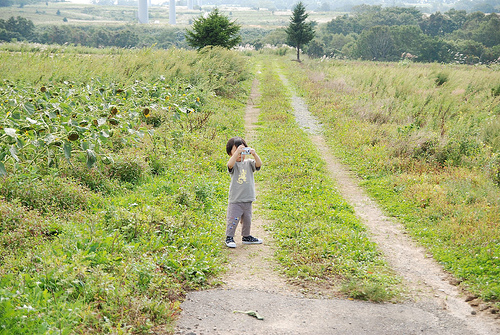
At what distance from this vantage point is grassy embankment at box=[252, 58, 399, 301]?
4.79 meters

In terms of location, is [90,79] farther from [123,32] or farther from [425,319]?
[123,32]

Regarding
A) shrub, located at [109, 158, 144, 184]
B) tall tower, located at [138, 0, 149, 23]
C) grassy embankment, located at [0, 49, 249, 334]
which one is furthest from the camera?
tall tower, located at [138, 0, 149, 23]

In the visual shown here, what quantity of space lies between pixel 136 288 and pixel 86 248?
2.62ft

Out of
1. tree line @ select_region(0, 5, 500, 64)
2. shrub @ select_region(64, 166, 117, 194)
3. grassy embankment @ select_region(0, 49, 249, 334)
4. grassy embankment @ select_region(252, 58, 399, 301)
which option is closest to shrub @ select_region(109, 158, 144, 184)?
grassy embankment @ select_region(0, 49, 249, 334)

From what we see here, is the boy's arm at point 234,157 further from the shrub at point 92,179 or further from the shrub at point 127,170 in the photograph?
the shrub at point 127,170

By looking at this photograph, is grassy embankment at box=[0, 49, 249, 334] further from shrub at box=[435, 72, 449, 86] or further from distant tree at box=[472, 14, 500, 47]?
distant tree at box=[472, 14, 500, 47]

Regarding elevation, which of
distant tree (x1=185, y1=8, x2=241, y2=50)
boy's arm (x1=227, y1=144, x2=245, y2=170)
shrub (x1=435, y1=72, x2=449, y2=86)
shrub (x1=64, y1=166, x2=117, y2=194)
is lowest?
shrub (x1=64, y1=166, x2=117, y2=194)

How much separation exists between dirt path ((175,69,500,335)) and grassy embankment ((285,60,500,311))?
0.39 meters

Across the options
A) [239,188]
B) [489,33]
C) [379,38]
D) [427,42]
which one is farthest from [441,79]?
[489,33]

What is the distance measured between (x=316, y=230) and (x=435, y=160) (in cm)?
475

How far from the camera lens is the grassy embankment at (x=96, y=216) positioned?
360 cm

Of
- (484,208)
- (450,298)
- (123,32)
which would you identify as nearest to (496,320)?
(450,298)

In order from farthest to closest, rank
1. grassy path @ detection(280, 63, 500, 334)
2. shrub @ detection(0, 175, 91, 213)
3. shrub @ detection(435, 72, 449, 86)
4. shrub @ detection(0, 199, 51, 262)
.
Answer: shrub @ detection(435, 72, 449, 86) < shrub @ detection(0, 175, 91, 213) < shrub @ detection(0, 199, 51, 262) < grassy path @ detection(280, 63, 500, 334)

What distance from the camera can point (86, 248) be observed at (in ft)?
14.4
